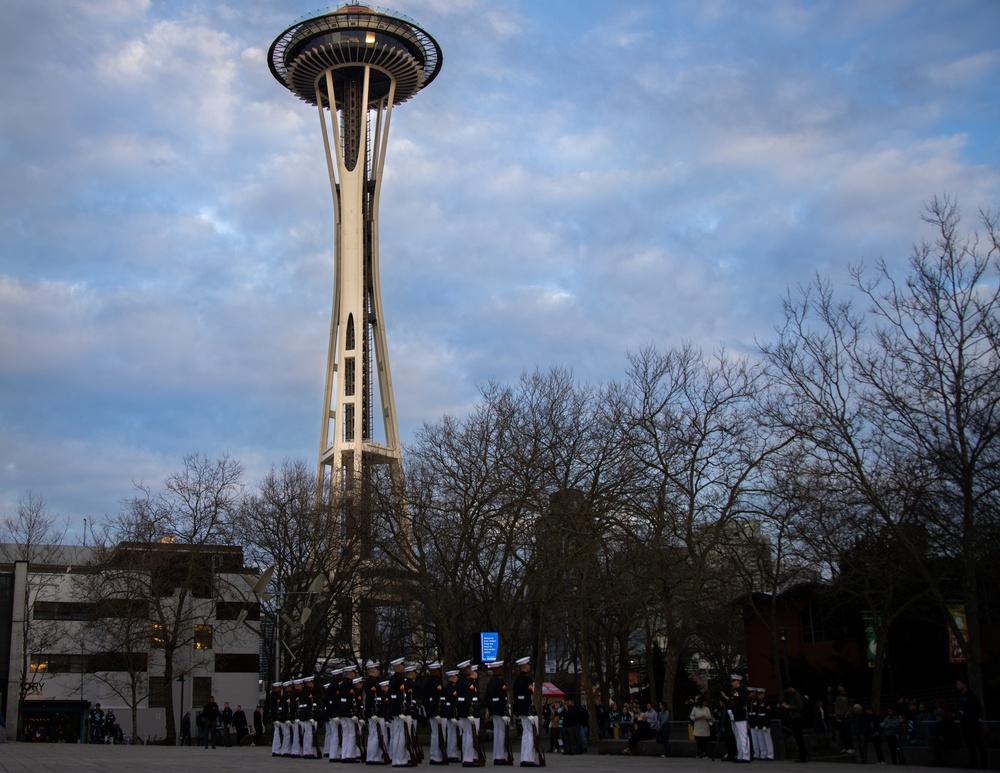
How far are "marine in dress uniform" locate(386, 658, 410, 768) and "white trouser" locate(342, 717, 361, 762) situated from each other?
1.93m

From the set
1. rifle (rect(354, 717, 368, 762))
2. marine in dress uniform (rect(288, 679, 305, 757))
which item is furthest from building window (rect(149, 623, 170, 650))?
rifle (rect(354, 717, 368, 762))

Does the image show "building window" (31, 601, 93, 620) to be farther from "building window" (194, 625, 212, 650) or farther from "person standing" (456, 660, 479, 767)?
"person standing" (456, 660, 479, 767)

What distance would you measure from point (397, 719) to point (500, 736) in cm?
207

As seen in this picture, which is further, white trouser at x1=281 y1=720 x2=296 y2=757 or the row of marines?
white trouser at x1=281 y1=720 x2=296 y2=757

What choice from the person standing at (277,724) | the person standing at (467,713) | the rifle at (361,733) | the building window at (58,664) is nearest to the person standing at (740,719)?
the person standing at (467,713)

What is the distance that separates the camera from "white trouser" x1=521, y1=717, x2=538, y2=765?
20.2 meters

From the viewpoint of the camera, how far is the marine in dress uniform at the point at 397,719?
818 inches

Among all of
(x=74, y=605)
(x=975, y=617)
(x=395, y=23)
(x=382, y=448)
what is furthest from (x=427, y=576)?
(x=395, y=23)

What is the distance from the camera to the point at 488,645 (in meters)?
31.8

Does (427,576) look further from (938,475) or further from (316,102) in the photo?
(316,102)

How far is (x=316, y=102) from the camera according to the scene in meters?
80.0

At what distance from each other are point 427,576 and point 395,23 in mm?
50608

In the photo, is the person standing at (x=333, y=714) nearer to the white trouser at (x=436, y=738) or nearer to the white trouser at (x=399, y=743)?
the white trouser at (x=436, y=738)

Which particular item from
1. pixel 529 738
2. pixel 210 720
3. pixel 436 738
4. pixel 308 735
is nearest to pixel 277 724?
pixel 308 735
